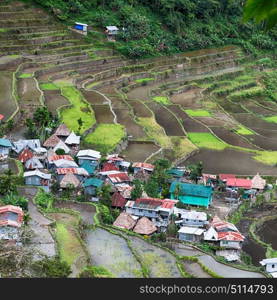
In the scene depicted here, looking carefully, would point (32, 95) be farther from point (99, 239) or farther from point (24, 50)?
point (99, 239)

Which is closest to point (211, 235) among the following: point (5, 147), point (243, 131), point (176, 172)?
point (176, 172)

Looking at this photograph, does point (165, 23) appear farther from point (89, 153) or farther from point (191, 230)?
point (191, 230)

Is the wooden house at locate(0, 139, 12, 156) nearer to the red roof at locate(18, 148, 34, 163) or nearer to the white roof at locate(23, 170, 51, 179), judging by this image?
the red roof at locate(18, 148, 34, 163)

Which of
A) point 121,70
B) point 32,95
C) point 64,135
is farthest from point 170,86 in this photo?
point 64,135

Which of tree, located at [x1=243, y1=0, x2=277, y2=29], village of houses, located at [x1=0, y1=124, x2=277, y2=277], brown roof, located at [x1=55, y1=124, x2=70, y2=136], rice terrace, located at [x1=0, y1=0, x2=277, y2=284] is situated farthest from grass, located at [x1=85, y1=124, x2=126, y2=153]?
tree, located at [x1=243, y1=0, x2=277, y2=29]
